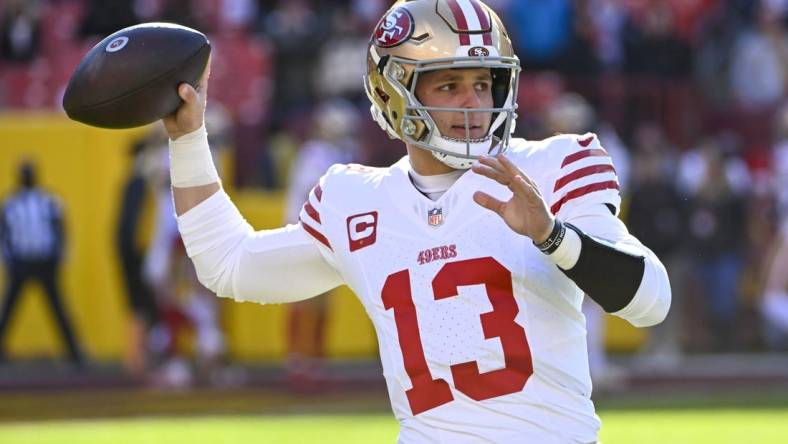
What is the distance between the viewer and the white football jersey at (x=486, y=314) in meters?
3.12

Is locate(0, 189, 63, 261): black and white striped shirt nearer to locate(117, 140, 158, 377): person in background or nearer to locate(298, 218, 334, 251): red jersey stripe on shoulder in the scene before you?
locate(117, 140, 158, 377): person in background

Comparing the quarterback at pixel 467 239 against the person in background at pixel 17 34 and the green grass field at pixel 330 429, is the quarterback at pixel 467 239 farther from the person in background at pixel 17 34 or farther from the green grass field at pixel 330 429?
the person in background at pixel 17 34

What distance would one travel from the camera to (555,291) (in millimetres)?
3182

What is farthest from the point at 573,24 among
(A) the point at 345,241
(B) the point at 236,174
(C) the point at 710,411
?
(A) the point at 345,241

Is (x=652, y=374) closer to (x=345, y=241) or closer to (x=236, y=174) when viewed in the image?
(x=236, y=174)

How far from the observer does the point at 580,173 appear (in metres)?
3.18

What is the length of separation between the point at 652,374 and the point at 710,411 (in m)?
1.71

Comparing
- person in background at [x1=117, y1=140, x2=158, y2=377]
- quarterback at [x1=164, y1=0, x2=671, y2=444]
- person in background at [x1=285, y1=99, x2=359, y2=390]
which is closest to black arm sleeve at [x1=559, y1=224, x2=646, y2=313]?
quarterback at [x1=164, y1=0, x2=671, y2=444]

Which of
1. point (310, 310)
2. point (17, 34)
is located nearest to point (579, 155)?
point (310, 310)

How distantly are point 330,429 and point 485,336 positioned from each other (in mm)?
4575

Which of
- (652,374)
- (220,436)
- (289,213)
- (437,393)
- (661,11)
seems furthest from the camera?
(661,11)

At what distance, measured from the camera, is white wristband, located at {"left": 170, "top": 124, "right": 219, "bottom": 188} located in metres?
3.49

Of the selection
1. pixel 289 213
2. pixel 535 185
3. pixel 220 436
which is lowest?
pixel 220 436

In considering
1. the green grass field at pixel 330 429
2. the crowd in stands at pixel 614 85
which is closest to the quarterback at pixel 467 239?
the green grass field at pixel 330 429
